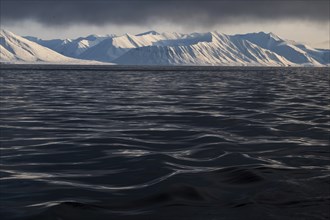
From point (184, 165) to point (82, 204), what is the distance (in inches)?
177

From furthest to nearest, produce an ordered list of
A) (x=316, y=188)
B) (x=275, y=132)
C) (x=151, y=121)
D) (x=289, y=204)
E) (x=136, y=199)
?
(x=151, y=121) < (x=275, y=132) < (x=316, y=188) < (x=136, y=199) < (x=289, y=204)

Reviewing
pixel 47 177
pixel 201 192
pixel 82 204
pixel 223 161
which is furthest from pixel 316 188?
pixel 47 177

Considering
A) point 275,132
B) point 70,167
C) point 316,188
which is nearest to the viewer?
point 316,188

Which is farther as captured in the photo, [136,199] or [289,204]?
[136,199]

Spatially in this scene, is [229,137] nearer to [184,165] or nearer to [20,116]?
[184,165]

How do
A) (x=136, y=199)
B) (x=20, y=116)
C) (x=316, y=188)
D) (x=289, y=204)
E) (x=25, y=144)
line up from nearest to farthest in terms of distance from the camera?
(x=289, y=204) < (x=136, y=199) < (x=316, y=188) < (x=25, y=144) < (x=20, y=116)

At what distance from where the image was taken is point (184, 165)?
13000 millimetres

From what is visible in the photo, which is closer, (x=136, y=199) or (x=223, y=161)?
(x=136, y=199)

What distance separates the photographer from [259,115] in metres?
26.3

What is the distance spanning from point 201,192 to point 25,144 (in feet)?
29.0

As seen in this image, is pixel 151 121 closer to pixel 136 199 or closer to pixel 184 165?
pixel 184 165

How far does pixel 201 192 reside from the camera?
33.0ft

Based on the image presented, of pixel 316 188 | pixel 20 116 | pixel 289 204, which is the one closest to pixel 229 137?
pixel 316 188

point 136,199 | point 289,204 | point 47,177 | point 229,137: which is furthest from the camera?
point 229,137
